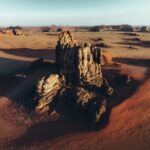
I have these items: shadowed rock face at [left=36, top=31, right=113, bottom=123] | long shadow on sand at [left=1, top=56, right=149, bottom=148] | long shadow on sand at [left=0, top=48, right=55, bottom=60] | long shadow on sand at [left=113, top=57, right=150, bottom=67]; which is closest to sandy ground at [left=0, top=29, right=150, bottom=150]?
long shadow on sand at [left=1, top=56, right=149, bottom=148]

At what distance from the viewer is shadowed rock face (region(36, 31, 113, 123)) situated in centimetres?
2909

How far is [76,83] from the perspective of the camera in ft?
103

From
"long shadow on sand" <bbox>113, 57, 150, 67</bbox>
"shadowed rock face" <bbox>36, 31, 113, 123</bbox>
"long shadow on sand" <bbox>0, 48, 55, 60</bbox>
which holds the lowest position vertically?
"long shadow on sand" <bbox>0, 48, 55, 60</bbox>

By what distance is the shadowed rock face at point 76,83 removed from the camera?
95.5 ft

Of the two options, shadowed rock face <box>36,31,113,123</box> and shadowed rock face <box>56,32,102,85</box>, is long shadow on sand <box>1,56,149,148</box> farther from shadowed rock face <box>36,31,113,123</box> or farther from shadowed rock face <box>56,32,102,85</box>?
shadowed rock face <box>56,32,102,85</box>

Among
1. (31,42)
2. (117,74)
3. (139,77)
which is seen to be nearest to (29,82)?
(117,74)

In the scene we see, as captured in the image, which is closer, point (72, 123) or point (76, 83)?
point (72, 123)

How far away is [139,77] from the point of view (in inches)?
1321

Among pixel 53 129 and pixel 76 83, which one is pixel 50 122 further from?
pixel 76 83

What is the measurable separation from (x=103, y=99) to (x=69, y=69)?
5.30m

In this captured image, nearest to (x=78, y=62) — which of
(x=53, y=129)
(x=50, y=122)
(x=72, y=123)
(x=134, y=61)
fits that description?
(x=72, y=123)

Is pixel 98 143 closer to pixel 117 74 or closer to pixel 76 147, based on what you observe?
pixel 76 147

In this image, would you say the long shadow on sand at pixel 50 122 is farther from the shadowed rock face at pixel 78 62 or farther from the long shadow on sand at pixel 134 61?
the long shadow on sand at pixel 134 61

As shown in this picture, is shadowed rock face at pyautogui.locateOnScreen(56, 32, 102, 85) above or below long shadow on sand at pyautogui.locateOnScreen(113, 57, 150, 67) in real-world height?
above
